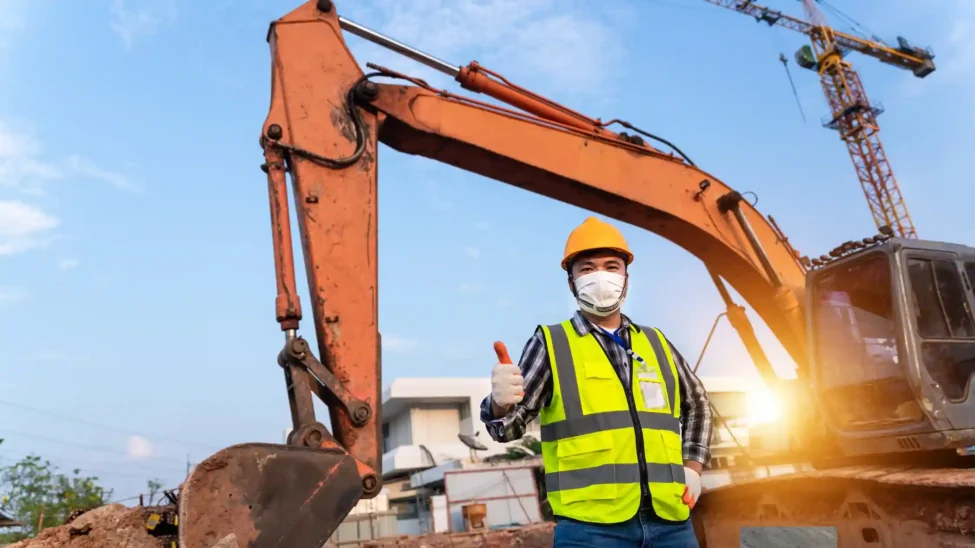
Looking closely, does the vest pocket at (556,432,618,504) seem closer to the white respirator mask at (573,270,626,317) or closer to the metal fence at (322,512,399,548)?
the white respirator mask at (573,270,626,317)

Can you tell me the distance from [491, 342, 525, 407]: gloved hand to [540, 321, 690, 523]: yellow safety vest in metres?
0.23

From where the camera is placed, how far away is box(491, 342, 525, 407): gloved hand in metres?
2.42

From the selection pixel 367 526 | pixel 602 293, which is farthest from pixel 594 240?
pixel 367 526

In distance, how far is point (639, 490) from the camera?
2.46 m

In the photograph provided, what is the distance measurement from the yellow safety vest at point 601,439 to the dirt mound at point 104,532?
2.59 m

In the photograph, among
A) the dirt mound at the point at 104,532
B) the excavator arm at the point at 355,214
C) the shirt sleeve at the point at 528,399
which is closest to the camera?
the shirt sleeve at the point at 528,399

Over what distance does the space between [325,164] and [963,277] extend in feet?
14.9

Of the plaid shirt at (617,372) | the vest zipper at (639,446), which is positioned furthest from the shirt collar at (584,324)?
the vest zipper at (639,446)

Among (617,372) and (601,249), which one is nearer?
(617,372)

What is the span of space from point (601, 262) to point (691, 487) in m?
0.91

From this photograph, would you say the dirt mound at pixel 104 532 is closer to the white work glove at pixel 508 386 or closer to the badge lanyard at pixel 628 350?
the white work glove at pixel 508 386

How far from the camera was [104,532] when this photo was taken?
4059 mm

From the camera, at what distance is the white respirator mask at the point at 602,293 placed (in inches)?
111

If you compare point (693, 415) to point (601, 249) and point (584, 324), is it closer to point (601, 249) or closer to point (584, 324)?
point (584, 324)
